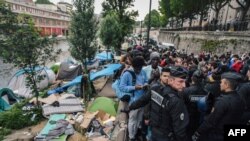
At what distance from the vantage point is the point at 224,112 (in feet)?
10.8

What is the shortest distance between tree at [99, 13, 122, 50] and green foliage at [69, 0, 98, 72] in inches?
382

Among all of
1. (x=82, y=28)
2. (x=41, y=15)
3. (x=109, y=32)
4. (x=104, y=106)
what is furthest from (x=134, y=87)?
(x=41, y=15)

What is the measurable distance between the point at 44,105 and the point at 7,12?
3382mm

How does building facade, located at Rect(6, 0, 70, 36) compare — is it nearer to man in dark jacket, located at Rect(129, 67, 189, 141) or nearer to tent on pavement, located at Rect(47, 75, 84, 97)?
tent on pavement, located at Rect(47, 75, 84, 97)

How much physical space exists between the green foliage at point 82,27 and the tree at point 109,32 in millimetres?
9709

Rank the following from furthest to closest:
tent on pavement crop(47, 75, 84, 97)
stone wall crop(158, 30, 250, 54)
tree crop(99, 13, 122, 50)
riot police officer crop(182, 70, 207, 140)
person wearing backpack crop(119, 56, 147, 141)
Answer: tree crop(99, 13, 122, 50)
stone wall crop(158, 30, 250, 54)
tent on pavement crop(47, 75, 84, 97)
person wearing backpack crop(119, 56, 147, 141)
riot police officer crop(182, 70, 207, 140)

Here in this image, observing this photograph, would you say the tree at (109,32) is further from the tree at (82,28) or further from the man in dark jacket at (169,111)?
the man in dark jacket at (169,111)

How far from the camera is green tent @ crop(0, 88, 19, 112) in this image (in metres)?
9.75

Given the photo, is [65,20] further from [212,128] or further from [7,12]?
[212,128]

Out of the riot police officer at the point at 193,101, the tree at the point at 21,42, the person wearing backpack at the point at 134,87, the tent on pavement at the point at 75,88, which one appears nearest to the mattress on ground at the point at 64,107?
the tree at the point at 21,42

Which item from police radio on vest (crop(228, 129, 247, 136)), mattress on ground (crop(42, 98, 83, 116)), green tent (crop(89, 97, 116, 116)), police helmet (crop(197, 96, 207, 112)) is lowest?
mattress on ground (crop(42, 98, 83, 116))

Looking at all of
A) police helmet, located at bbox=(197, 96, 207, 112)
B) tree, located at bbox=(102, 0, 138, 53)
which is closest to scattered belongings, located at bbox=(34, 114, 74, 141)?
police helmet, located at bbox=(197, 96, 207, 112)

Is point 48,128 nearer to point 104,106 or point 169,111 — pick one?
point 104,106

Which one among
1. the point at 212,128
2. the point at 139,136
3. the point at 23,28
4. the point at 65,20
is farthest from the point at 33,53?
the point at 65,20
